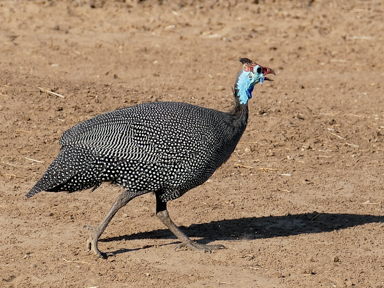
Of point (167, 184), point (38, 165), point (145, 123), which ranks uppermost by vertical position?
point (145, 123)

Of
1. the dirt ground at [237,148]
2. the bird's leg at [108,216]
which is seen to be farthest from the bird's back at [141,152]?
the dirt ground at [237,148]

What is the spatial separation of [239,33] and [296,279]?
7013 millimetres

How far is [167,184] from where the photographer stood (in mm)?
4938

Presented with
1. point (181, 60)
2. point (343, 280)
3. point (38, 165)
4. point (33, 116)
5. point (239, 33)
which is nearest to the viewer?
point (343, 280)

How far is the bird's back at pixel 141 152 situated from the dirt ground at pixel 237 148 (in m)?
0.62

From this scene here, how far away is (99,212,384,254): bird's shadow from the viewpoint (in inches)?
221

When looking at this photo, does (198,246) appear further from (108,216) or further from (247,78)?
(247,78)

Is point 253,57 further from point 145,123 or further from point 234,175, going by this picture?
point 145,123

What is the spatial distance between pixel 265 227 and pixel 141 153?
157 cm

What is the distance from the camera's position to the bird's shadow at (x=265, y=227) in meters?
5.60

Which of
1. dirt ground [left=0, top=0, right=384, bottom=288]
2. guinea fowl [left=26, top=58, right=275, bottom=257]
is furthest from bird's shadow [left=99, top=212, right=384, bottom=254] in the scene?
guinea fowl [left=26, top=58, right=275, bottom=257]

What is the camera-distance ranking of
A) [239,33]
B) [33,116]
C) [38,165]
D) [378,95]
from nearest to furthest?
1. [38,165]
2. [33,116]
3. [378,95]
4. [239,33]

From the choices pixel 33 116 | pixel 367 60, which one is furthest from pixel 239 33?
pixel 33 116

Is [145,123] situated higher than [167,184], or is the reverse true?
[145,123]
